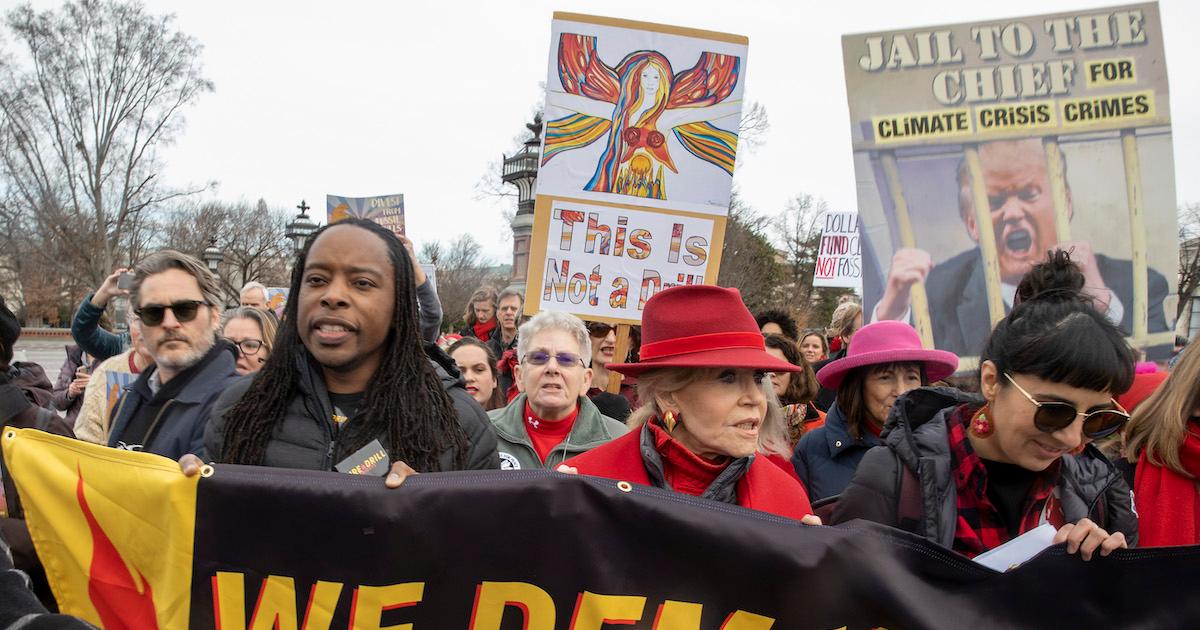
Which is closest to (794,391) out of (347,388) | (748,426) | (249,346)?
(748,426)

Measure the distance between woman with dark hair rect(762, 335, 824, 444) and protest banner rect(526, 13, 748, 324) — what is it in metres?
0.65

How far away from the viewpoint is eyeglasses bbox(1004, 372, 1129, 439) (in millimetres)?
2102

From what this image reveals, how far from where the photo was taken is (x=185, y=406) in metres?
3.11

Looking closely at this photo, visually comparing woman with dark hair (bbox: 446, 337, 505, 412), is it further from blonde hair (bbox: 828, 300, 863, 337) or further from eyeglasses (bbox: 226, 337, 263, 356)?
blonde hair (bbox: 828, 300, 863, 337)

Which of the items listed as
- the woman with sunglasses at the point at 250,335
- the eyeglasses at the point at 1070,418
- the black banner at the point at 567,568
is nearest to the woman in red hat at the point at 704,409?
the black banner at the point at 567,568

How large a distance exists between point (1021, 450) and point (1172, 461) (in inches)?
28.3

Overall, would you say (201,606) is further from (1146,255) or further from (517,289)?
(517,289)

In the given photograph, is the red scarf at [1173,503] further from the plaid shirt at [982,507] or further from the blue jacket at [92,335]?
the blue jacket at [92,335]

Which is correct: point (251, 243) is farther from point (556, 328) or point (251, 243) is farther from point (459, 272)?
point (556, 328)

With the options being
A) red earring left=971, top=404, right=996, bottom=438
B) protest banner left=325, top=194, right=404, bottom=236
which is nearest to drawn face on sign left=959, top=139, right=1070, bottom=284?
red earring left=971, top=404, right=996, bottom=438

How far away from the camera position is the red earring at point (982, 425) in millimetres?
2254

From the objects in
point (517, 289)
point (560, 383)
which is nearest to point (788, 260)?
point (517, 289)

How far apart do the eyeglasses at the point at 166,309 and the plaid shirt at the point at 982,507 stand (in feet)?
8.81

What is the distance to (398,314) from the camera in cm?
242
